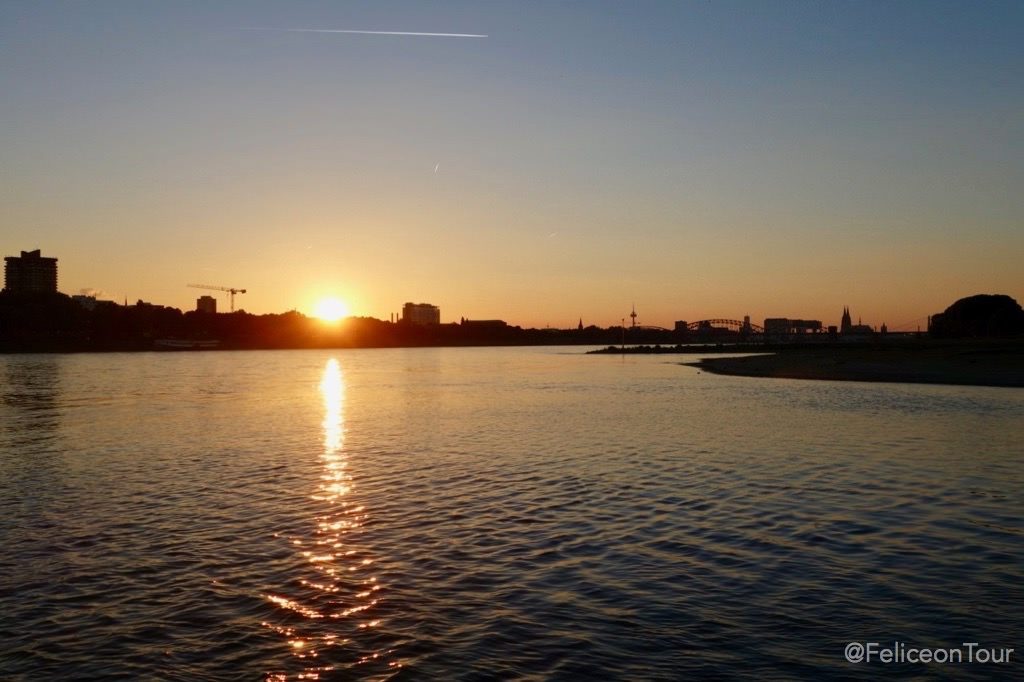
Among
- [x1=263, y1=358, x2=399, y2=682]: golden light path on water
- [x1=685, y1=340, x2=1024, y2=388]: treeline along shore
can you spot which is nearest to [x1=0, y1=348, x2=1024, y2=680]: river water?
[x1=263, y1=358, x2=399, y2=682]: golden light path on water

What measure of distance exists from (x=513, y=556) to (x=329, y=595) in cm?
428

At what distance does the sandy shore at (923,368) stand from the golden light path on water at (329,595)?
240 ft

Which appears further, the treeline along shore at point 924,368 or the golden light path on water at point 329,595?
the treeline along shore at point 924,368

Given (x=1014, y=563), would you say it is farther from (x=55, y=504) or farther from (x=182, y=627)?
(x=55, y=504)

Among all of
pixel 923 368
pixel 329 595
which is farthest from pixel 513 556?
pixel 923 368

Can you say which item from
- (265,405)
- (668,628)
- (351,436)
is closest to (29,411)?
(265,405)

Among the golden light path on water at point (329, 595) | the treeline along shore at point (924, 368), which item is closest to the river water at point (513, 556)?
the golden light path on water at point (329, 595)

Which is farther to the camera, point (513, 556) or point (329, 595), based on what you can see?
point (513, 556)

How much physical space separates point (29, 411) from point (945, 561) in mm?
61342

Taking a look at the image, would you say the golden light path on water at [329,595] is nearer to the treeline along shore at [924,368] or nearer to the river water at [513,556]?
the river water at [513,556]

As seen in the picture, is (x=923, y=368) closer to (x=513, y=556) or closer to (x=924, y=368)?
(x=924, y=368)

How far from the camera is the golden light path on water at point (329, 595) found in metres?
11.0

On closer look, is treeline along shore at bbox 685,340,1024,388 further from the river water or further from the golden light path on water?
the golden light path on water

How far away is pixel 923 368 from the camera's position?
9056cm
